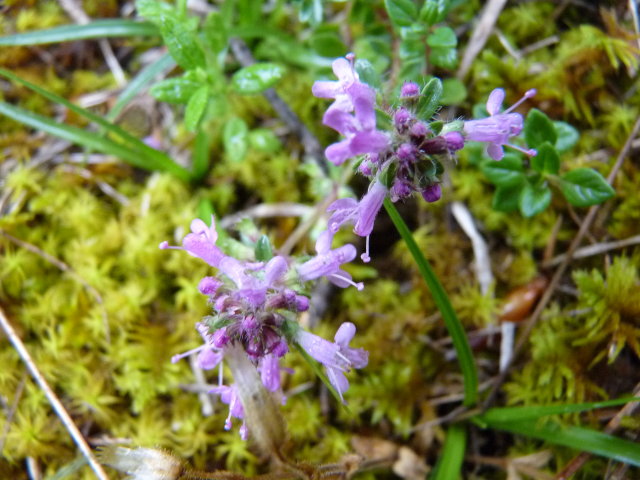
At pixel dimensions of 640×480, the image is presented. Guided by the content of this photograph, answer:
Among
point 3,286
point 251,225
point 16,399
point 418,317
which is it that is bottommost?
point 418,317

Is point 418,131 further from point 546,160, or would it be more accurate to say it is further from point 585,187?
point 585,187

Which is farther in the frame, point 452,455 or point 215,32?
point 215,32

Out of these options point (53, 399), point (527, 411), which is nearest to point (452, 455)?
point (527, 411)

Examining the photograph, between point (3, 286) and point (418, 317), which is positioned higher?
point (3, 286)

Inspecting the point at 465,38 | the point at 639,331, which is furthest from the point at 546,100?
the point at 639,331

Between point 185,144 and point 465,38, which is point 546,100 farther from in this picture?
point 185,144

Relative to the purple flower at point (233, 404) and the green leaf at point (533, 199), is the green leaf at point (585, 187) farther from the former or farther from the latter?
the purple flower at point (233, 404)

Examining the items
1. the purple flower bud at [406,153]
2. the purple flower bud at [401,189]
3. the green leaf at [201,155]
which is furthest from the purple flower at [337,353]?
the green leaf at [201,155]

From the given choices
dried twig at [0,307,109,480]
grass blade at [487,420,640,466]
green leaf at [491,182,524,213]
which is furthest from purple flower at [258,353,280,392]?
green leaf at [491,182,524,213]
